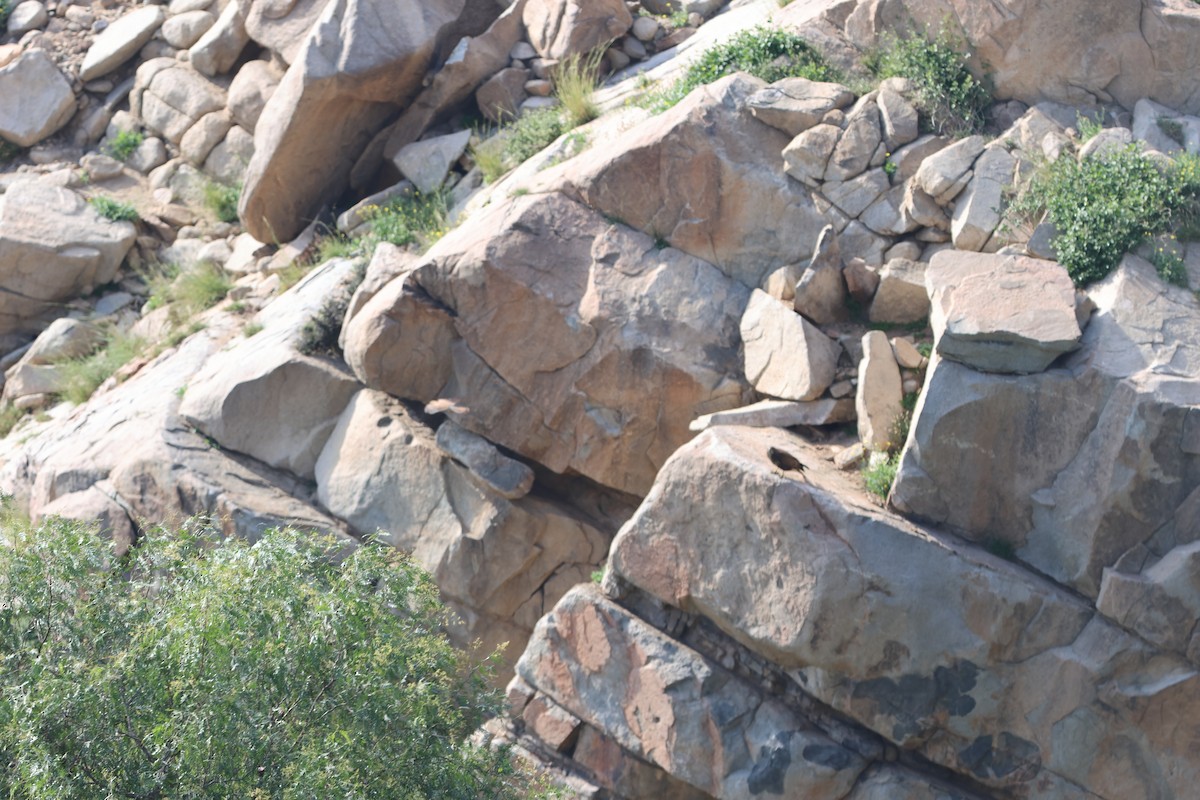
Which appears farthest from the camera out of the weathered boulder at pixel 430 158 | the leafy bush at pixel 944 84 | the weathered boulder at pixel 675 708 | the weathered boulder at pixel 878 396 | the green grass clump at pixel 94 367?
the weathered boulder at pixel 430 158

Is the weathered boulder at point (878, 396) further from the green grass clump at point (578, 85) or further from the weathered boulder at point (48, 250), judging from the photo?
the weathered boulder at point (48, 250)

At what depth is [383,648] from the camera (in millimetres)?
6328

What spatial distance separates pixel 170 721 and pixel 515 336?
15.5 feet

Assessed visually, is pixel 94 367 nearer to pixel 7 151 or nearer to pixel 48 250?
pixel 48 250

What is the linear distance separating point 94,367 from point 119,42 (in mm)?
5712

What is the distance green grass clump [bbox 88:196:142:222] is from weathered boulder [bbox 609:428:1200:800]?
9.31 m

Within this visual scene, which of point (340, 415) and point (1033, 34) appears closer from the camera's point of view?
point (1033, 34)

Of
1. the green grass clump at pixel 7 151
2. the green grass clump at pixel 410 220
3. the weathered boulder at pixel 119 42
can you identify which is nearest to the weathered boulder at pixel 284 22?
the weathered boulder at pixel 119 42

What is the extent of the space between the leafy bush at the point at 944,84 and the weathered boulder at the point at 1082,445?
2239 mm

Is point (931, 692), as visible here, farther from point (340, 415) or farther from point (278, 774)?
point (340, 415)

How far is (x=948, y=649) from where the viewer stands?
729 cm

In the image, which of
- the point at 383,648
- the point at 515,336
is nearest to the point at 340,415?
the point at 515,336

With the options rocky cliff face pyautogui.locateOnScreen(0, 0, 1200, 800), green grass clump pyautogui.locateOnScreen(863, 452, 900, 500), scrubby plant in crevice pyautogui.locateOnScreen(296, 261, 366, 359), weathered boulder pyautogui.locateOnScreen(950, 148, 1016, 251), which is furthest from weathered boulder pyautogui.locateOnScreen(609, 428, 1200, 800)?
scrubby plant in crevice pyautogui.locateOnScreen(296, 261, 366, 359)

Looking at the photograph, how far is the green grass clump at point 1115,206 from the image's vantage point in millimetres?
7906
